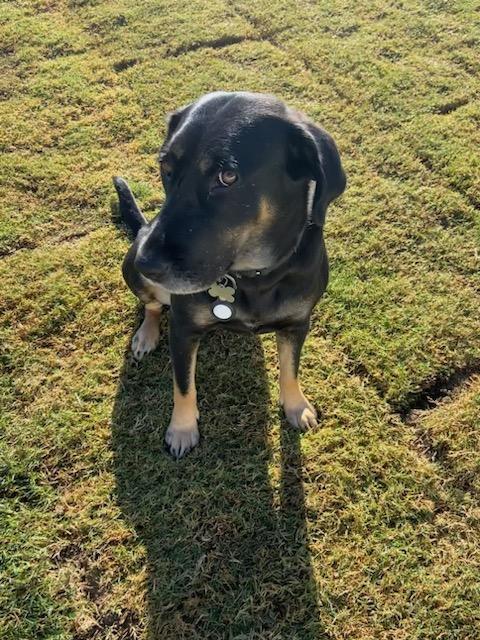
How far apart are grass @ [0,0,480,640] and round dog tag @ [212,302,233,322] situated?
870 millimetres

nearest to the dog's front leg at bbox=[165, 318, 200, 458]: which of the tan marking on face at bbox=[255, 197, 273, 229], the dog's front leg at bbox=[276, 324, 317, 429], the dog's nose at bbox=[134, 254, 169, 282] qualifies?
the dog's front leg at bbox=[276, 324, 317, 429]

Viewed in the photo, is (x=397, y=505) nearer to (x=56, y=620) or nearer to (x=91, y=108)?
(x=56, y=620)

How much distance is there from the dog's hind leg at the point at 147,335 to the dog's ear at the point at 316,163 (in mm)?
1495

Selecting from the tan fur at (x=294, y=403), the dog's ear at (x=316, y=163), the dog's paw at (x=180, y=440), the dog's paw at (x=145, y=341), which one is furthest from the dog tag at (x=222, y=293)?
the dog's paw at (x=145, y=341)

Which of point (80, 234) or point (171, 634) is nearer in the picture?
point (171, 634)

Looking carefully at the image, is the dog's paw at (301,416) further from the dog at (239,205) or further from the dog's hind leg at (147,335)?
the dog's hind leg at (147,335)

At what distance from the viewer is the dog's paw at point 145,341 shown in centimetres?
359

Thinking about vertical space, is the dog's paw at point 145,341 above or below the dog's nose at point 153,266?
below

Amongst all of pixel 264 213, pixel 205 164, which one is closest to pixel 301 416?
pixel 264 213

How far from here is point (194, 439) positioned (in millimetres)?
3191

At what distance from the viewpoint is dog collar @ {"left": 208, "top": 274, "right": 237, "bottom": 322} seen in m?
2.66

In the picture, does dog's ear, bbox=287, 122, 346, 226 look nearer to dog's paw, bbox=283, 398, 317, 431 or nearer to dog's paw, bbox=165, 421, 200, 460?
dog's paw, bbox=283, 398, 317, 431

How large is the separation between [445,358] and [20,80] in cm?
494

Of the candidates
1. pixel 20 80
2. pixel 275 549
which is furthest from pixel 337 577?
pixel 20 80
